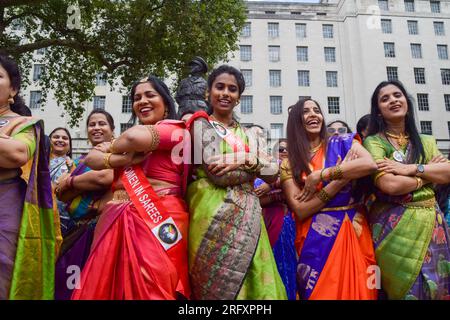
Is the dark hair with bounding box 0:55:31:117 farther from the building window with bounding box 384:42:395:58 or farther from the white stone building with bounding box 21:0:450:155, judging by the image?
the building window with bounding box 384:42:395:58

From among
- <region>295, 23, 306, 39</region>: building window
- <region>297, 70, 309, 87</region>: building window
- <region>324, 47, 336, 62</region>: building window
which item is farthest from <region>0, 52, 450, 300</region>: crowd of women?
<region>295, 23, 306, 39</region>: building window

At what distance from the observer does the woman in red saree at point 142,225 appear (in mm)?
2154

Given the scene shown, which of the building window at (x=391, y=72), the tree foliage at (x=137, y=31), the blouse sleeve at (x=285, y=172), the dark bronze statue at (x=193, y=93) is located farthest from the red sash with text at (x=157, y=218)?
the building window at (x=391, y=72)

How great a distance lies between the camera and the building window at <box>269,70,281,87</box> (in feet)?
118

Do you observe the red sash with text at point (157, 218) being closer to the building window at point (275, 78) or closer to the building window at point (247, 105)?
the building window at point (247, 105)

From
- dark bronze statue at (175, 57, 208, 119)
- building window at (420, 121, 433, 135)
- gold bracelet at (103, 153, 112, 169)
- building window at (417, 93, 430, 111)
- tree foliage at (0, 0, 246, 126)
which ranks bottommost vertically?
gold bracelet at (103, 153, 112, 169)

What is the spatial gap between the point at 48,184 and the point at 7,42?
12.0 m

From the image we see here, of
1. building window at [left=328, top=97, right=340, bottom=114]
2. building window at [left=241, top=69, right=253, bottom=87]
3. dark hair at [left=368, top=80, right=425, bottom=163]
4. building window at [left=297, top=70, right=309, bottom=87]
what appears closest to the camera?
dark hair at [left=368, top=80, right=425, bottom=163]

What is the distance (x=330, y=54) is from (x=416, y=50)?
8353 mm

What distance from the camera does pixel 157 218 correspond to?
7.59 feet

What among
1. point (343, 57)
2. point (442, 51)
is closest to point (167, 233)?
point (343, 57)

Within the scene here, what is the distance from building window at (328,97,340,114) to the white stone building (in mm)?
62

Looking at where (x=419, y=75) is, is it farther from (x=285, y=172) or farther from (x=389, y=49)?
(x=285, y=172)

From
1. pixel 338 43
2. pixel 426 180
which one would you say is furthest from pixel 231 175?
pixel 338 43
